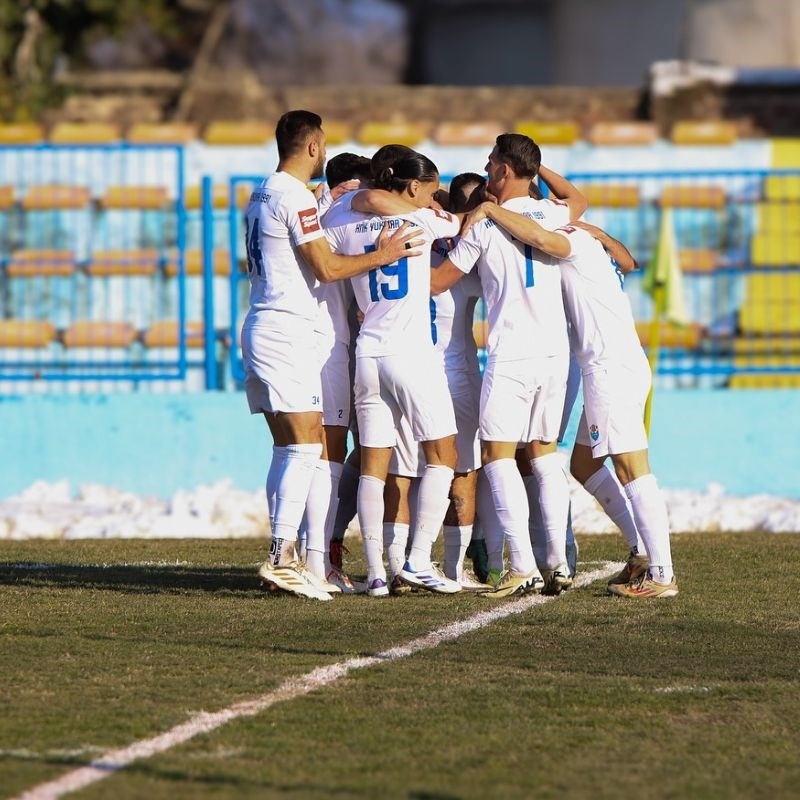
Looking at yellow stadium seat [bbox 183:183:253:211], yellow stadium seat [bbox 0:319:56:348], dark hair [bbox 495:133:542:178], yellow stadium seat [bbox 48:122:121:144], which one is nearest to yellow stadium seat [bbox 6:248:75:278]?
yellow stadium seat [bbox 0:319:56:348]

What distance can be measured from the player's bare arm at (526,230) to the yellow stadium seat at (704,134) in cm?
971

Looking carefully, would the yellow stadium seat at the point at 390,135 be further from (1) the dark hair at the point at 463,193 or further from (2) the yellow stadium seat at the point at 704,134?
(1) the dark hair at the point at 463,193

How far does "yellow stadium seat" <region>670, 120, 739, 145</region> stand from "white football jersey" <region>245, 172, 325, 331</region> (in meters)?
9.91

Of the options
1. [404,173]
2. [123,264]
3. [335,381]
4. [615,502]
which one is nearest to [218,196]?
[123,264]

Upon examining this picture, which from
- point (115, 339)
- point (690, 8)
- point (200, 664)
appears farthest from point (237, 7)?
point (200, 664)

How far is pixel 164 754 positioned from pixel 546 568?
3470mm

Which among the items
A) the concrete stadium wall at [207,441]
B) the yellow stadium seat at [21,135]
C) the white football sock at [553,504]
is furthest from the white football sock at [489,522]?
the yellow stadium seat at [21,135]

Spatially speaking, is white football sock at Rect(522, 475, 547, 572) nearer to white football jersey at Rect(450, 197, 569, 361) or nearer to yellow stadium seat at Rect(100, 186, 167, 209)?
white football jersey at Rect(450, 197, 569, 361)

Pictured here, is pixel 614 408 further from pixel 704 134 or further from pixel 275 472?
pixel 704 134

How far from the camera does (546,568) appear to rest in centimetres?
809

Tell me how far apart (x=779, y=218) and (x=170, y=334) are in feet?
17.3

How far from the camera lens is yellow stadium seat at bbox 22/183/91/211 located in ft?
Answer: 52.7

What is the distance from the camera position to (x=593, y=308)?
7.97 meters

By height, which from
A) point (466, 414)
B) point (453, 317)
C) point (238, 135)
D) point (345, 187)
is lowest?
point (466, 414)
